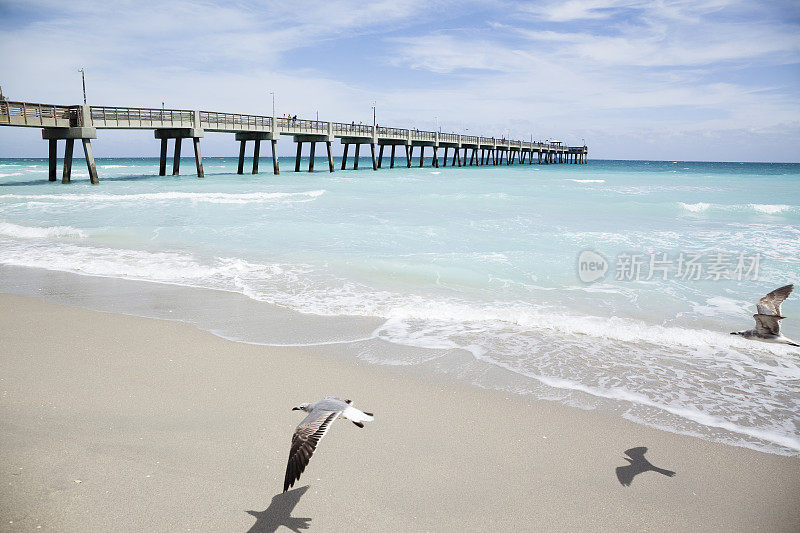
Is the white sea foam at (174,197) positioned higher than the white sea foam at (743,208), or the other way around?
the white sea foam at (743,208)

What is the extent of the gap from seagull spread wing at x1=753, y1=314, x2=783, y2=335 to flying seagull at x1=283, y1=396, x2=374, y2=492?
445cm

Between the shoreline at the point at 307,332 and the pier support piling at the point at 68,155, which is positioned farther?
the pier support piling at the point at 68,155

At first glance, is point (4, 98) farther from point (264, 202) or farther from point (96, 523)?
point (96, 523)

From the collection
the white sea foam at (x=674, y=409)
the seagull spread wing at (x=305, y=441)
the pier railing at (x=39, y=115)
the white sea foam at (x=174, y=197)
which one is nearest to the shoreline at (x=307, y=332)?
the white sea foam at (x=674, y=409)

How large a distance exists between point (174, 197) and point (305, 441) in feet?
82.1

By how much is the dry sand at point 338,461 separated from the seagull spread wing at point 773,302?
1849mm

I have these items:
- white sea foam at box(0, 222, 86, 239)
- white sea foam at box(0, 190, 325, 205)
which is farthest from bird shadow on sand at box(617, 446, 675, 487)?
white sea foam at box(0, 190, 325, 205)

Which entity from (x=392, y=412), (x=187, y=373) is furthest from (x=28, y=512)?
(x=392, y=412)

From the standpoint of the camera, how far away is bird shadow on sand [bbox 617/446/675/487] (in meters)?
3.50

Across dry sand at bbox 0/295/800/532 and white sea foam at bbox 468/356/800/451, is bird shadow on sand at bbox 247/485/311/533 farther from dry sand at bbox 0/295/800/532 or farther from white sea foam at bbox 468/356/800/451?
white sea foam at bbox 468/356/800/451

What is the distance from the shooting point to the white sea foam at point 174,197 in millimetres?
23225

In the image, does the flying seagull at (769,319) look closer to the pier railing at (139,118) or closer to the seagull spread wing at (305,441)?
the seagull spread wing at (305,441)

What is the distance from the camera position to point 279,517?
3043 mm

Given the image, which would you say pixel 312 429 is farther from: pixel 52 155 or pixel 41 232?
pixel 52 155
